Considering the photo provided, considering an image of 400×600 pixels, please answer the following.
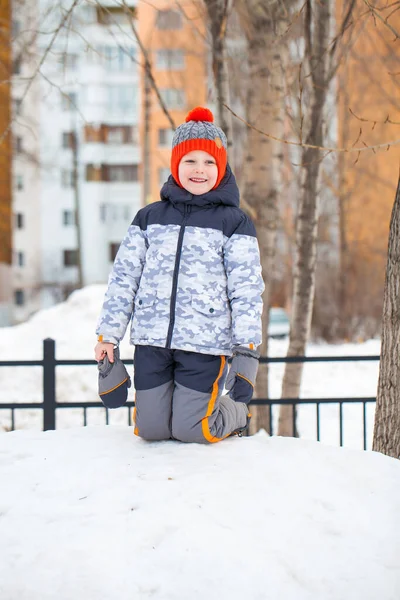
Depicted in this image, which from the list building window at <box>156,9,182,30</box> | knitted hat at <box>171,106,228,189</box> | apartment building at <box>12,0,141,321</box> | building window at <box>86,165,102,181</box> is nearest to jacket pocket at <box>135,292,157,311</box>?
knitted hat at <box>171,106,228,189</box>

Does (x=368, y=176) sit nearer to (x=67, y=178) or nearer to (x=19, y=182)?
(x=67, y=178)

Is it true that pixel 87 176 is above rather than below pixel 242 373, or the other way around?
above

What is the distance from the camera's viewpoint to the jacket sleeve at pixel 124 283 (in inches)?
130

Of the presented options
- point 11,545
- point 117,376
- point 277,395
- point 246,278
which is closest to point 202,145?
point 246,278

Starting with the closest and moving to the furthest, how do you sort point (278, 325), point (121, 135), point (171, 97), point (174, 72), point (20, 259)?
1. point (278, 325)
2. point (174, 72)
3. point (171, 97)
4. point (20, 259)
5. point (121, 135)

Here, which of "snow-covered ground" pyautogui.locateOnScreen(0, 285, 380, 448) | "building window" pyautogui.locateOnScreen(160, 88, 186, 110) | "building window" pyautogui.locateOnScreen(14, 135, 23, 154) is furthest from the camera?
"building window" pyautogui.locateOnScreen(160, 88, 186, 110)

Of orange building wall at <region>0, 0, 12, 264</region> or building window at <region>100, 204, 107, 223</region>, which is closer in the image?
orange building wall at <region>0, 0, 12, 264</region>

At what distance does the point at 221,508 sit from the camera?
2625 millimetres

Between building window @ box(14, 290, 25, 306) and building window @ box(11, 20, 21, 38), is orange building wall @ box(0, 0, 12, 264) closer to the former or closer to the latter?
building window @ box(14, 290, 25, 306)

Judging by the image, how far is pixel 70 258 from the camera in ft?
89.3

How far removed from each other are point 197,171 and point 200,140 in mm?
154

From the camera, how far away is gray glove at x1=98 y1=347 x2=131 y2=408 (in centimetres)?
325

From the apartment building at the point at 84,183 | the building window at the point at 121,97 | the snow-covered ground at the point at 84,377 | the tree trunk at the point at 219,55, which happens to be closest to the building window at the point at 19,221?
the apartment building at the point at 84,183

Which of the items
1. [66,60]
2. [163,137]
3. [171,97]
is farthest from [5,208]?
[66,60]
